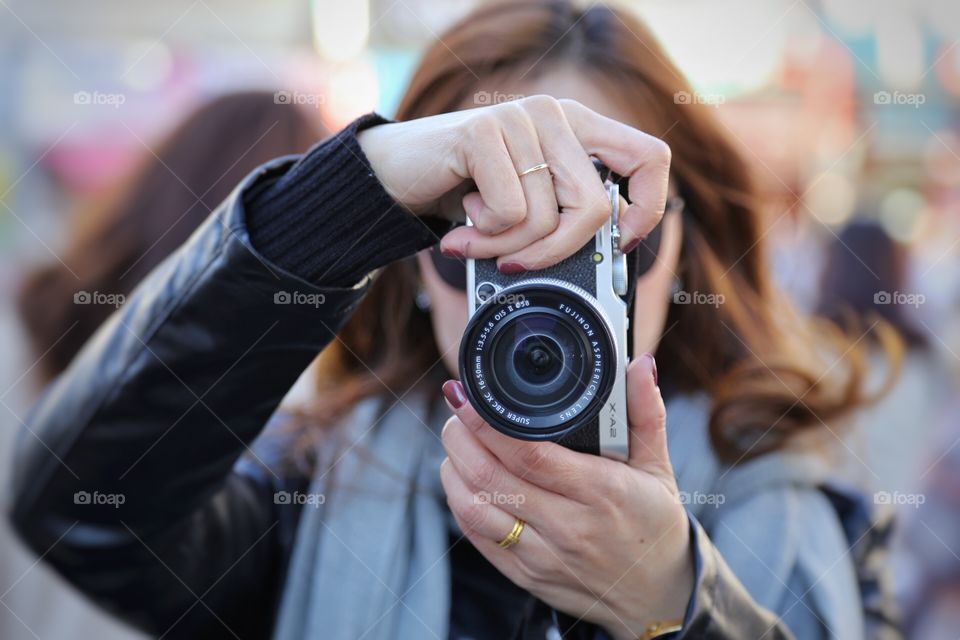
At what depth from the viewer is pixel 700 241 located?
1.52m

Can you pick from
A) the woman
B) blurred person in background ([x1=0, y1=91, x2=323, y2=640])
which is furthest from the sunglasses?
blurred person in background ([x1=0, y1=91, x2=323, y2=640])

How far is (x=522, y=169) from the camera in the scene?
95cm

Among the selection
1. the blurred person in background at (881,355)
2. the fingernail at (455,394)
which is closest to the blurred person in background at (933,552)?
the blurred person in background at (881,355)

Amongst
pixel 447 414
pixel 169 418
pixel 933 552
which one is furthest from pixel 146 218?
pixel 933 552

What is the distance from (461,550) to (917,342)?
186 cm

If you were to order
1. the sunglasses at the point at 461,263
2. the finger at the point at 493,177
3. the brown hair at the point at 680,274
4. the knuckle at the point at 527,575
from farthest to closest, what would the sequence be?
the brown hair at the point at 680,274, the sunglasses at the point at 461,263, the knuckle at the point at 527,575, the finger at the point at 493,177

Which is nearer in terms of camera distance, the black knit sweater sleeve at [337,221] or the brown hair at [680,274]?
the black knit sweater sleeve at [337,221]

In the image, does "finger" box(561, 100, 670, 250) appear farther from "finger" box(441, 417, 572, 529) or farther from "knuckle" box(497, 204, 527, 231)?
"finger" box(441, 417, 572, 529)

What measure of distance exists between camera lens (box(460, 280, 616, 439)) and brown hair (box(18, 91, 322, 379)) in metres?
1.24

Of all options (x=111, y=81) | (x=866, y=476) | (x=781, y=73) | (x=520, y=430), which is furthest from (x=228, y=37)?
(x=520, y=430)

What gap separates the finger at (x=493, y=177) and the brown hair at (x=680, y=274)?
0.47 meters

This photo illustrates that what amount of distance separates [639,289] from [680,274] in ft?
0.92

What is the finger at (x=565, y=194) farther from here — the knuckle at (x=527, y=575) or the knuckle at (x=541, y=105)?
the knuckle at (x=527, y=575)

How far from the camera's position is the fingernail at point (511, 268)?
37.8 inches
